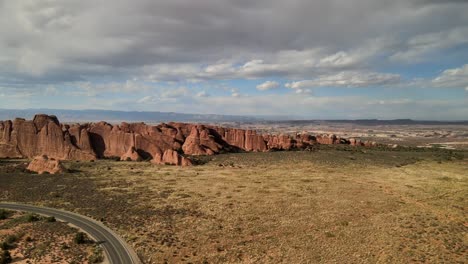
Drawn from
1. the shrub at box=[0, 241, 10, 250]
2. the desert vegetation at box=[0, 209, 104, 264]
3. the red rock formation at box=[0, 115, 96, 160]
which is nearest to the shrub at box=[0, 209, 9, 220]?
the desert vegetation at box=[0, 209, 104, 264]

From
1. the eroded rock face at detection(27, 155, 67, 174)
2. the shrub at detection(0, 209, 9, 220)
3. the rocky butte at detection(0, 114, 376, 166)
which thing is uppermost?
the rocky butte at detection(0, 114, 376, 166)

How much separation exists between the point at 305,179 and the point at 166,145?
63069 millimetres

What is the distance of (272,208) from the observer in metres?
58.2

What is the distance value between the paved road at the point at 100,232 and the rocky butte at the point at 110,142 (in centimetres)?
5233

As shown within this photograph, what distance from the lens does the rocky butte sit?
11612cm

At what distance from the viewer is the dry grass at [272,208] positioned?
A: 40.8m

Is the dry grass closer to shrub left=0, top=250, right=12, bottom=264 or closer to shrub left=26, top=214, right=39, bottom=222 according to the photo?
shrub left=26, top=214, right=39, bottom=222

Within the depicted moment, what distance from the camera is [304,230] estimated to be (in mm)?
47594

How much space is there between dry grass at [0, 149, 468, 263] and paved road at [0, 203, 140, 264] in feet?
4.78

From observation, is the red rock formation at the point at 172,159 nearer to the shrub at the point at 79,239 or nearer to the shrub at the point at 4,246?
the shrub at the point at 79,239

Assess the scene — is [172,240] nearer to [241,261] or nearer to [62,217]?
[241,261]

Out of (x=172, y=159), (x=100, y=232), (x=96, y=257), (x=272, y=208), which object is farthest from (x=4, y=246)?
(x=172, y=159)

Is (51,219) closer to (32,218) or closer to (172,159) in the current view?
(32,218)

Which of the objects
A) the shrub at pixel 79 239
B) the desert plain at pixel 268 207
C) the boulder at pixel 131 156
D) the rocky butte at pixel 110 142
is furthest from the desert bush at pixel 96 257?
the boulder at pixel 131 156
